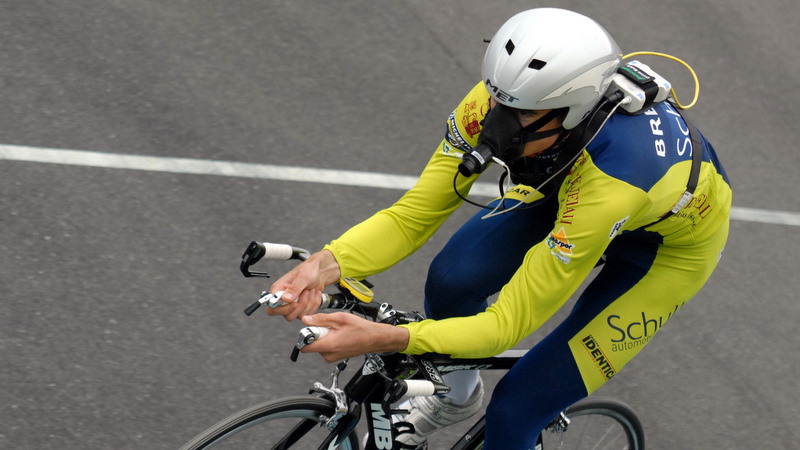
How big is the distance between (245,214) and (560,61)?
2927 mm

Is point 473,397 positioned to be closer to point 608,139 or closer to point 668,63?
point 608,139

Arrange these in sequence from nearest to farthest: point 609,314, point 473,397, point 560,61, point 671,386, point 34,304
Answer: point 560,61 < point 609,314 < point 473,397 < point 34,304 < point 671,386

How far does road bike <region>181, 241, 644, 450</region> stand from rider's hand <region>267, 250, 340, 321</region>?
1.8 inches

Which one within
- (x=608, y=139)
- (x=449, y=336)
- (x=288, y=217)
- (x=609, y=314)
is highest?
(x=608, y=139)

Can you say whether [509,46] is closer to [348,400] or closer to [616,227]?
[616,227]

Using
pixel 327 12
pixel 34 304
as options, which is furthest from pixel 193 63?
pixel 34 304

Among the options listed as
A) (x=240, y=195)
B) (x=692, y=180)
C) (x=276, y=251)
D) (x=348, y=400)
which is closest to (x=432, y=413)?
(x=348, y=400)

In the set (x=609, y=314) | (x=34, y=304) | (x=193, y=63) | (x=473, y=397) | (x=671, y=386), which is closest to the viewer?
(x=609, y=314)

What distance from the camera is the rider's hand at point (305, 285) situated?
139 inches

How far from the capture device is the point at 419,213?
413 centimetres

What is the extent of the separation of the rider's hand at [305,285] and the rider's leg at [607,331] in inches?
35.5

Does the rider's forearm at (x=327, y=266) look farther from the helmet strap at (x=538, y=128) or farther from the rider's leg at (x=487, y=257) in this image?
the helmet strap at (x=538, y=128)

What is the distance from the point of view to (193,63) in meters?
7.06

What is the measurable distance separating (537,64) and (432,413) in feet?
5.56
